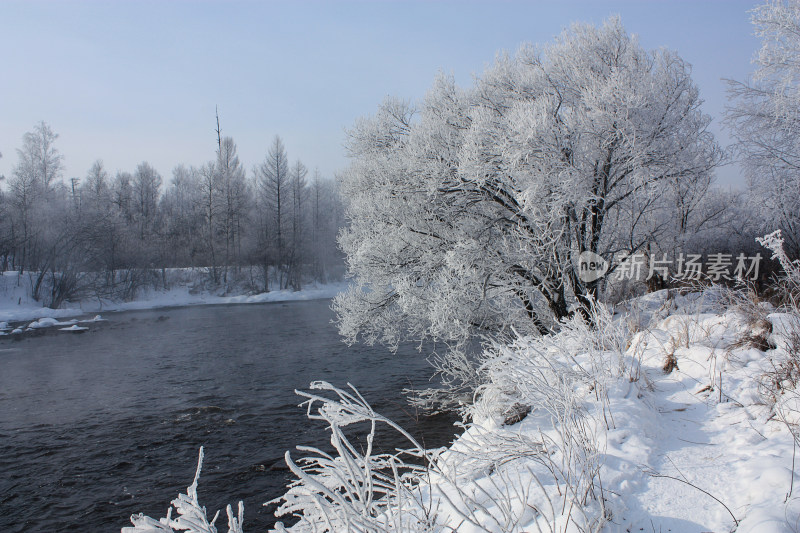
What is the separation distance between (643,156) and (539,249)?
8.40ft

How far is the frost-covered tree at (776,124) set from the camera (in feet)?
36.7

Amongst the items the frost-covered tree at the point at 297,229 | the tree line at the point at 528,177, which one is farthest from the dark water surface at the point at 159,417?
the frost-covered tree at the point at 297,229

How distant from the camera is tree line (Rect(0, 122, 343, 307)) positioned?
28703 mm

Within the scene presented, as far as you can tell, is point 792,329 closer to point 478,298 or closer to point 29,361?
point 478,298

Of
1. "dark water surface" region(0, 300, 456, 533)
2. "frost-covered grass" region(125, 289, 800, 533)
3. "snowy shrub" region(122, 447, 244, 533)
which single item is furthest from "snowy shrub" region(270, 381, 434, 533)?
→ "dark water surface" region(0, 300, 456, 533)

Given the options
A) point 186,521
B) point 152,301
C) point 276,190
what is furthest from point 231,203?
point 186,521

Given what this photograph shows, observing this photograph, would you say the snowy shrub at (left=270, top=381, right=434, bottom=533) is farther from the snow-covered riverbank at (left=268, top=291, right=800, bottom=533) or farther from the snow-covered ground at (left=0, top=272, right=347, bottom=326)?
the snow-covered ground at (left=0, top=272, right=347, bottom=326)

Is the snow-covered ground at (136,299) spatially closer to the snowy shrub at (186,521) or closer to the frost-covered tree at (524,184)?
the frost-covered tree at (524,184)

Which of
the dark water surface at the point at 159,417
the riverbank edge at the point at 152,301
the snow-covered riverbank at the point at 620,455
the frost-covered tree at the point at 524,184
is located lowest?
the dark water surface at the point at 159,417

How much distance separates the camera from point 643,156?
28.8 ft

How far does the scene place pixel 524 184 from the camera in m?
9.30

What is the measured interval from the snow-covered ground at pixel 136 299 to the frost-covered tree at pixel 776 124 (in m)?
Result: 29.0

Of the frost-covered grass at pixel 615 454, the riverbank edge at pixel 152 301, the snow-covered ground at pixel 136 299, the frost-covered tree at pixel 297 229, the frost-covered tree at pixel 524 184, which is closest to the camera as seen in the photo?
the frost-covered grass at pixel 615 454

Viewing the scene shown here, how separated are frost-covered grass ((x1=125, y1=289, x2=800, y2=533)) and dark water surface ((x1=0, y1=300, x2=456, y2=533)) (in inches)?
152
